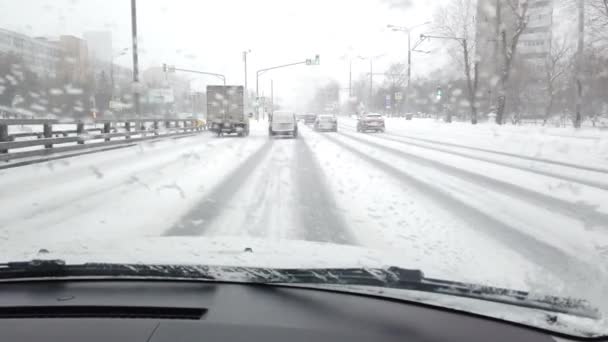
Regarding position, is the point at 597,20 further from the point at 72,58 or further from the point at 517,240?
the point at 72,58

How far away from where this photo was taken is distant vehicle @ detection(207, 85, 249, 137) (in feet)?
105

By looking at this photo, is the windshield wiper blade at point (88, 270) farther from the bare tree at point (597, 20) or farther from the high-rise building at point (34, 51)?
the high-rise building at point (34, 51)

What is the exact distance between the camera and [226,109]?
32.1 metres

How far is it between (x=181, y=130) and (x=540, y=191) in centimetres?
2898

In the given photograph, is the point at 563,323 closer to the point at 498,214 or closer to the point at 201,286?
the point at 201,286

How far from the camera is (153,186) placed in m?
9.68

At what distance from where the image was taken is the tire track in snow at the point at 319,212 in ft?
18.1

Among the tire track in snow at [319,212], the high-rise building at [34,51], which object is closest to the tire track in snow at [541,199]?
the tire track in snow at [319,212]

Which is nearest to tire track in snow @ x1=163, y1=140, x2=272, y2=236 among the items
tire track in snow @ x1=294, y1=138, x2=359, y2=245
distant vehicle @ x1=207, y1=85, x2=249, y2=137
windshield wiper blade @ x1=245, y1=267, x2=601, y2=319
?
tire track in snow @ x1=294, y1=138, x2=359, y2=245

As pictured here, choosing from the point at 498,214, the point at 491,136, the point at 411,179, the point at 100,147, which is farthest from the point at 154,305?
the point at 491,136

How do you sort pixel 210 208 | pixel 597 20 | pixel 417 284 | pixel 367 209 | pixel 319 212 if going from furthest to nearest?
pixel 597 20 < pixel 210 208 < pixel 367 209 < pixel 319 212 < pixel 417 284

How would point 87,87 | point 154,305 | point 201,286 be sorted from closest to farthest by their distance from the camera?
point 154,305, point 201,286, point 87,87

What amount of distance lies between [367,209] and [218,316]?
17.0ft

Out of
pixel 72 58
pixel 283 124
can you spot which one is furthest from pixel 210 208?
pixel 72 58
